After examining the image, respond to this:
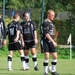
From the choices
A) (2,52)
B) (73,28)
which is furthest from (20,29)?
(73,28)

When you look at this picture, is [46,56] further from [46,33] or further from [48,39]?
[46,33]

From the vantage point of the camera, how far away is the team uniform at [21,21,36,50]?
13492 millimetres

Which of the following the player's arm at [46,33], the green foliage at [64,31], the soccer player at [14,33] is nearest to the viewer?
the player's arm at [46,33]

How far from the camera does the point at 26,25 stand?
13477 mm

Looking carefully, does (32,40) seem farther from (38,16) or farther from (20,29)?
(38,16)

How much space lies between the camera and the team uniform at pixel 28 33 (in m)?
13.5

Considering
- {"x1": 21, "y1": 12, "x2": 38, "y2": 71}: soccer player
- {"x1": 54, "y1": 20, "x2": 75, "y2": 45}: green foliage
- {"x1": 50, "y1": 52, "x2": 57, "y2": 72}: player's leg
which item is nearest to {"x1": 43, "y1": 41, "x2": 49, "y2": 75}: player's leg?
{"x1": 50, "y1": 52, "x2": 57, "y2": 72}: player's leg

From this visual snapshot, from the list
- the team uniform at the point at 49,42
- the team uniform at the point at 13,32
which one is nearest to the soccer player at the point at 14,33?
the team uniform at the point at 13,32

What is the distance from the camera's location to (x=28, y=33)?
44.6 feet

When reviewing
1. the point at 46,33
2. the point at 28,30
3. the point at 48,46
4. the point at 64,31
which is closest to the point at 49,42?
the point at 48,46

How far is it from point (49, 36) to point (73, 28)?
19.2 meters

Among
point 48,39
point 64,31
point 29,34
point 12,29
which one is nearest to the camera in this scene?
point 48,39

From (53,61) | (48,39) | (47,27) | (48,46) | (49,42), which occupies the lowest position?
(53,61)

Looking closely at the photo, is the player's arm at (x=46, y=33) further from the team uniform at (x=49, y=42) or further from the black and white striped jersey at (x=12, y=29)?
the black and white striped jersey at (x=12, y=29)
